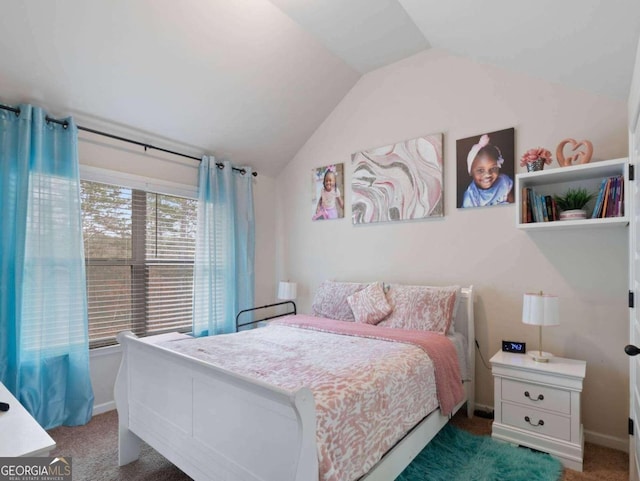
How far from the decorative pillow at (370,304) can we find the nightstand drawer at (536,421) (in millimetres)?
1079

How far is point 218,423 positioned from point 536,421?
2011mm

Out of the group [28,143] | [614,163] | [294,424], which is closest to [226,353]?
[294,424]

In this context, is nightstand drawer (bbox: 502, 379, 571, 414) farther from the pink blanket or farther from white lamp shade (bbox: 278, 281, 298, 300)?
white lamp shade (bbox: 278, 281, 298, 300)

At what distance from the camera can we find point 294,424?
1.27 m

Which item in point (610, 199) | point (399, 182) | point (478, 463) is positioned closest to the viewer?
point (478, 463)

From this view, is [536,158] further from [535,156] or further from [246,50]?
[246,50]

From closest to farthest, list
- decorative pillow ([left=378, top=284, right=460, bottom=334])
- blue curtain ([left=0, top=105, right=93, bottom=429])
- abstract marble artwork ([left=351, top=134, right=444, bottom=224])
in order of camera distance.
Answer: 1. blue curtain ([left=0, top=105, right=93, bottom=429])
2. decorative pillow ([left=378, top=284, right=460, bottom=334])
3. abstract marble artwork ([left=351, top=134, right=444, bottom=224])

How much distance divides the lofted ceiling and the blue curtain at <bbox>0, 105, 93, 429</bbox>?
350 millimetres

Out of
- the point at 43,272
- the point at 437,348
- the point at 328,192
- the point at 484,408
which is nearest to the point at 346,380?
the point at 437,348

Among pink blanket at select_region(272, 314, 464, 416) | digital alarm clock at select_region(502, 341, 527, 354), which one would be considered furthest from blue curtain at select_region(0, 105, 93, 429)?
digital alarm clock at select_region(502, 341, 527, 354)

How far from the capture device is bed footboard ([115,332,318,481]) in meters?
1.28

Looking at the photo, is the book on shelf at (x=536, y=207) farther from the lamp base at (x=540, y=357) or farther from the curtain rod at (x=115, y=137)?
the curtain rod at (x=115, y=137)

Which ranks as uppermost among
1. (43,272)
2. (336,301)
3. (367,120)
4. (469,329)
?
(367,120)

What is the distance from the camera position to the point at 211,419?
1.61 metres
